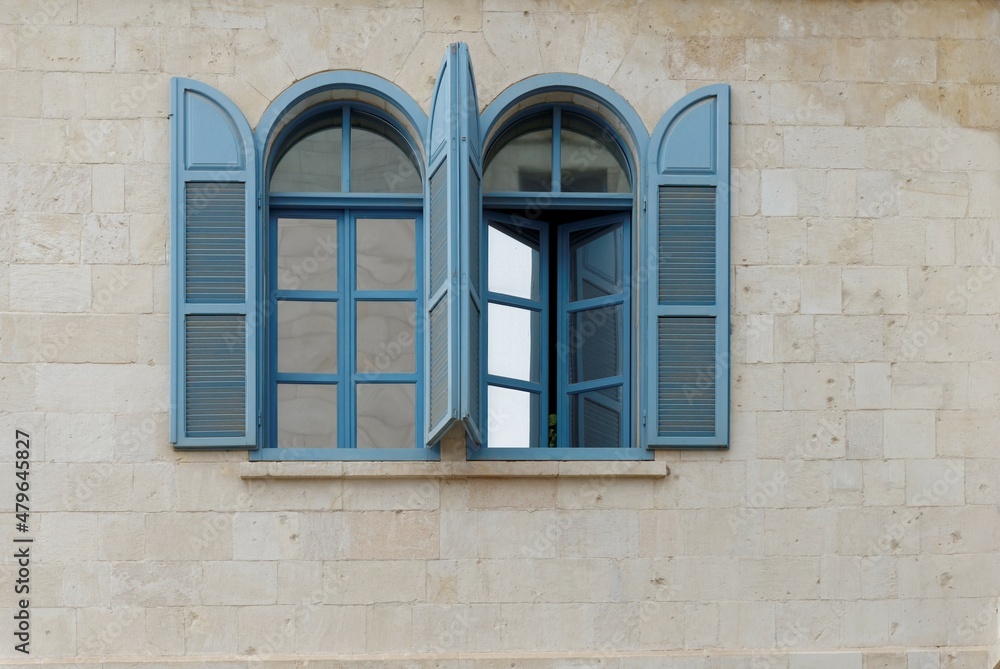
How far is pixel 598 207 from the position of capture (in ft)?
34.1

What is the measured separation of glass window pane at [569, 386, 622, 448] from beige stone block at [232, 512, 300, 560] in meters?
1.87

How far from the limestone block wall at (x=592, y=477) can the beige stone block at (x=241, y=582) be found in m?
0.02

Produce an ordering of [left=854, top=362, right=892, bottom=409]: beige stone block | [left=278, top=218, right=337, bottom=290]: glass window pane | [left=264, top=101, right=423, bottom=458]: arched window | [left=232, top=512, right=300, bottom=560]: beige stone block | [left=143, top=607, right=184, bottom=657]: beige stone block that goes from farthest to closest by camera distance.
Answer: [left=278, top=218, right=337, bottom=290]: glass window pane, [left=264, top=101, right=423, bottom=458]: arched window, [left=854, top=362, right=892, bottom=409]: beige stone block, [left=232, top=512, right=300, bottom=560]: beige stone block, [left=143, top=607, right=184, bottom=657]: beige stone block

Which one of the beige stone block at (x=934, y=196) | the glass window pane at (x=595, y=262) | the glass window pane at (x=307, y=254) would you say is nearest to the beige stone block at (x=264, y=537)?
the glass window pane at (x=307, y=254)

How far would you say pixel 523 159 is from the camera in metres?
10.5

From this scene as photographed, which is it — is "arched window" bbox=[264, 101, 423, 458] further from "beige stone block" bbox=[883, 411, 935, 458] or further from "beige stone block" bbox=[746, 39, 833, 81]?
"beige stone block" bbox=[883, 411, 935, 458]

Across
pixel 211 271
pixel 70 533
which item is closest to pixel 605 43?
pixel 211 271

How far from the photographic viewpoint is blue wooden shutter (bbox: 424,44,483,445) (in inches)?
368

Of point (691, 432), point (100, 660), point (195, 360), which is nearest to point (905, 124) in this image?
point (691, 432)

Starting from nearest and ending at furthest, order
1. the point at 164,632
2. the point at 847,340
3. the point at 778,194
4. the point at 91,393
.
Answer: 1. the point at 164,632
2. the point at 91,393
3. the point at 847,340
4. the point at 778,194

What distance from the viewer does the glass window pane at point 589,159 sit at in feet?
34.3

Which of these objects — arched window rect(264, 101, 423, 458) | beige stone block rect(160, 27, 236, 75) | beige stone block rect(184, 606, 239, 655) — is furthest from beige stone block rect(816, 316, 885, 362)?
beige stone block rect(160, 27, 236, 75)

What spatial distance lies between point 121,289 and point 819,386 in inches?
169

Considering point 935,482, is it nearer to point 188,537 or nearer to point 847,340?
point 847,340
